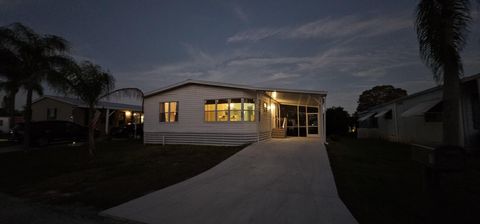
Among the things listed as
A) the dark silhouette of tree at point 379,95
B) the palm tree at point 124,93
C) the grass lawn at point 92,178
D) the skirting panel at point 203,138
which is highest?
the dark silhouette of tree at point 379,95

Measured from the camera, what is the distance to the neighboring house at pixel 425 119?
12.1m

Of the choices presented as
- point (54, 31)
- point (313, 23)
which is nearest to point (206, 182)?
point (313, 23)

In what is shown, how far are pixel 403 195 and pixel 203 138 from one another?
11.6 meters

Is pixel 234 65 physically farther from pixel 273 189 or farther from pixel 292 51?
pixel 273 189

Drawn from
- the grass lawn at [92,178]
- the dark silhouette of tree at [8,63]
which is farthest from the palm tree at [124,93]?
the grass lawn at [92,178]

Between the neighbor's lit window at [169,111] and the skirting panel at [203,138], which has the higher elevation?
the neighbor's lit window at [169,111]

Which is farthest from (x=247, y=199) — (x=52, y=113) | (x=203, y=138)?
(x=52, y=113)

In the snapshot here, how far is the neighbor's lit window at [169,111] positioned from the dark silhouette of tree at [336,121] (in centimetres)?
1842

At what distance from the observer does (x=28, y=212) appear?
458cm

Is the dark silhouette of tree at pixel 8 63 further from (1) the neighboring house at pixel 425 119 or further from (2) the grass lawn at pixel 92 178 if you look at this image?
(1) the neighboring house at pixel 425 119

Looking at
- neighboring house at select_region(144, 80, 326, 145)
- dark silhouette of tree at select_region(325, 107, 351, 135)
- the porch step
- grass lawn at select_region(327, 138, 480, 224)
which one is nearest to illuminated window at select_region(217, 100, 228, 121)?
neighboring house at select_region(144, 80, 326, 145)

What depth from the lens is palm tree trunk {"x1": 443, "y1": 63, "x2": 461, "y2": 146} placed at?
6.61m

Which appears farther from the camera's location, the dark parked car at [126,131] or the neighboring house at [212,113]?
the dark parked car at [126,131]

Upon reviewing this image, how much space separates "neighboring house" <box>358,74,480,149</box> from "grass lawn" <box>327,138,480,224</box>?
4.88 m
